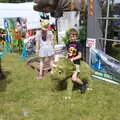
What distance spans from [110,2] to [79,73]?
361cm

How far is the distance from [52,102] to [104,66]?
2432 millimetres

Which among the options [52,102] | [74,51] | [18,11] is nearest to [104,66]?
[74,51]

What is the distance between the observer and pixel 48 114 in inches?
212

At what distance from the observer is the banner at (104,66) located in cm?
748

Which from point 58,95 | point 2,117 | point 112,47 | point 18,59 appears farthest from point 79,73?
point 18,59

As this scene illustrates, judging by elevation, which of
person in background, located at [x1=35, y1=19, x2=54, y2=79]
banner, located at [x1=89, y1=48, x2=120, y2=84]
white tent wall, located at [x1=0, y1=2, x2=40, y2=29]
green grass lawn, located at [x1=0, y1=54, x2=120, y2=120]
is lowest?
green grass lawn, located at [x1=0, y1=54, x2=120, y2=120]

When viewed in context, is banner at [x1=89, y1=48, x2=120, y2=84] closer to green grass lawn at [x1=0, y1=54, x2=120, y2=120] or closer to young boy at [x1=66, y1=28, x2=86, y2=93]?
green grass lawn at [x1=0, y1=54, x2=120, y2=120]

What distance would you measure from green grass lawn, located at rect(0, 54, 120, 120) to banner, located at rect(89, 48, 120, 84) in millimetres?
278

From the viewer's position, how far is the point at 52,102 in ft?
19.7

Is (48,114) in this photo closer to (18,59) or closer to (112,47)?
(112,47)

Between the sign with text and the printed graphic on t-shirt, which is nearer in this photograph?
the printed graphic on t-shirt

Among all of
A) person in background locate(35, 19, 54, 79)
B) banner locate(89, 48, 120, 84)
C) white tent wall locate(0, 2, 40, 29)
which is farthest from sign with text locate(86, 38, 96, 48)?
white tent wall locate(0, 2, 40, 29)

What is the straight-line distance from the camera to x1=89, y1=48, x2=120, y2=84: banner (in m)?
7.48

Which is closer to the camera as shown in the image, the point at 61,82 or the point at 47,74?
the point at 61,82
